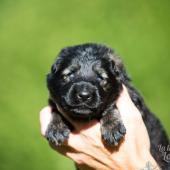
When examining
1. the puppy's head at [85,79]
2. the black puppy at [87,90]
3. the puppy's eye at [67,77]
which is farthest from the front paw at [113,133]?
the puppy's eye at [67,77]

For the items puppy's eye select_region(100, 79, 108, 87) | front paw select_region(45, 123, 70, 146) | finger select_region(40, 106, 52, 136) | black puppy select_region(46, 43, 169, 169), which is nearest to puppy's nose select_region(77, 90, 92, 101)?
black puppy select_region(46, 43, 169, 169)

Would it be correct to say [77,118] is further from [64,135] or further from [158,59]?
[158,59]

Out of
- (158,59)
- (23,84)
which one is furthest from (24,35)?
(158,59)

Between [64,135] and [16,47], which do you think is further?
[16,47]

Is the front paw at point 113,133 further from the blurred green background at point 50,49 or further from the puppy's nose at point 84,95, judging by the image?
the blurred green background at point 50,49

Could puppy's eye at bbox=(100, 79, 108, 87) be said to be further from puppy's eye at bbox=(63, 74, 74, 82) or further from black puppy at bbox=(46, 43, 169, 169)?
puppy's eye at bbox=(63, 74, 74, 82)

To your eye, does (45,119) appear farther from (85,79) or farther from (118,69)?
(118,69)

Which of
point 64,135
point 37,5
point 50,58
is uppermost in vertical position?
point 37,5
